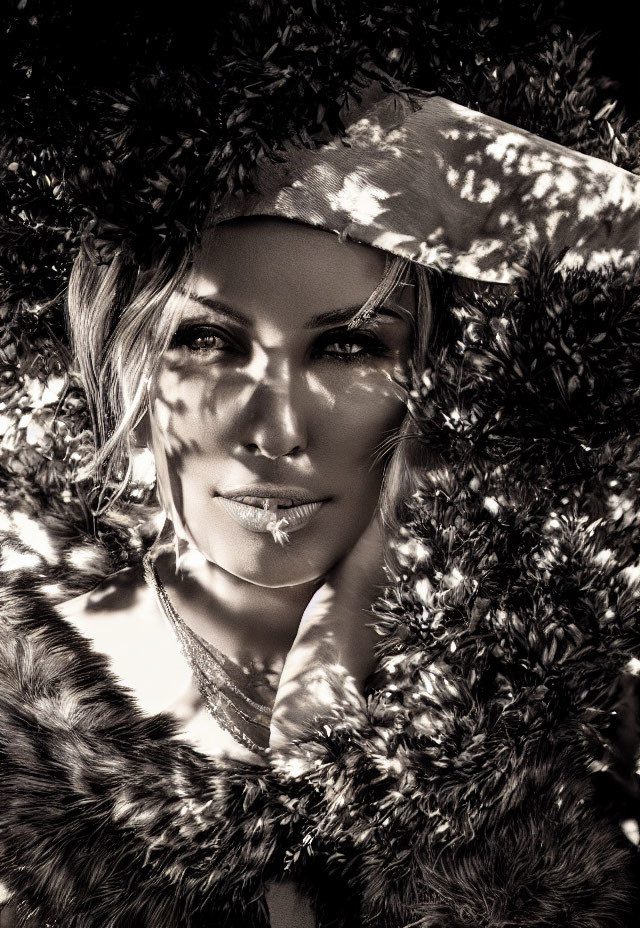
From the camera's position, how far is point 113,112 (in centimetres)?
138

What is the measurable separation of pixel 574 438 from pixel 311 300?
0.50 m

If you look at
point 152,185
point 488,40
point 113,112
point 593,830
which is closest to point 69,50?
point 113,112

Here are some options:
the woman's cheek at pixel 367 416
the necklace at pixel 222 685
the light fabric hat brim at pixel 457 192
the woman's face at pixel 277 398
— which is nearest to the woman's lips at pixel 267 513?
the woman's face at pixel 277 398

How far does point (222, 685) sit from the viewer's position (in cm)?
163

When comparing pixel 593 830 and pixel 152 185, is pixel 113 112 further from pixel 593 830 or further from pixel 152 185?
pixel 593 830

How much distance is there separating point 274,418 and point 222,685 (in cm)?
51

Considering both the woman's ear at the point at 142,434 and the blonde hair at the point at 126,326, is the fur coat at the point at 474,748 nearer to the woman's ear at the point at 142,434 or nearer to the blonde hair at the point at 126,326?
the blonde hair at the point at 126,326

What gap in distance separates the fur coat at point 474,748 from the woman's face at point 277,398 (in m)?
0.12

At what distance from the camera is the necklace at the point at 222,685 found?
160 cm

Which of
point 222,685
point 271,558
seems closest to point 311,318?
point 271,558

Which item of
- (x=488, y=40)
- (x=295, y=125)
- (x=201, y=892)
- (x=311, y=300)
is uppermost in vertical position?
(x=488, y=40)

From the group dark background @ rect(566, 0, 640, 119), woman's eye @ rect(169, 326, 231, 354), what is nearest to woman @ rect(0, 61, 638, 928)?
woman's eye @ rect(169, 326, 231, 354)

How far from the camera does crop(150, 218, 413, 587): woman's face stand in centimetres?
148

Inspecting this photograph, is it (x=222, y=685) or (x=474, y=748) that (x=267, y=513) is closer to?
(x=222, y=685)
